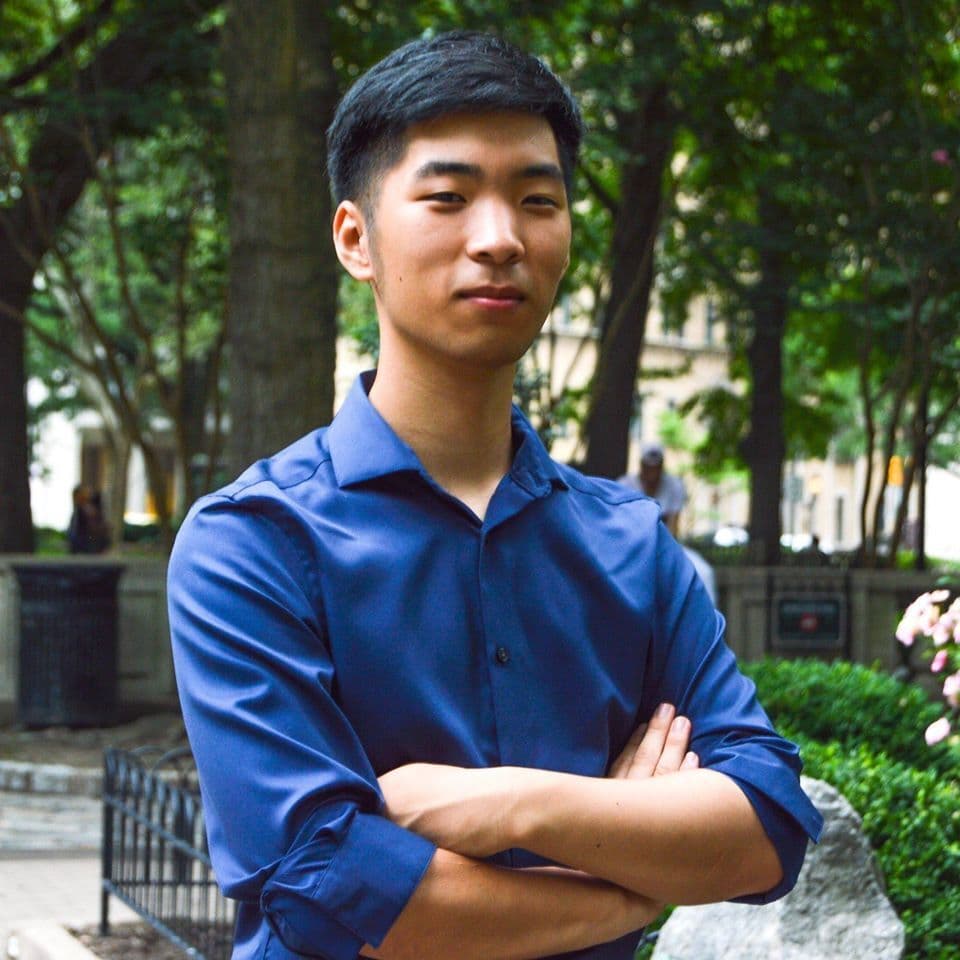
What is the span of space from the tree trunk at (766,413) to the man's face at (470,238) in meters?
17.2

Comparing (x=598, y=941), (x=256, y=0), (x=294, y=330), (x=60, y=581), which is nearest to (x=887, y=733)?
(x=294, y=330)

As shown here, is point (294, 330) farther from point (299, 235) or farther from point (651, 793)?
point (651, 793)

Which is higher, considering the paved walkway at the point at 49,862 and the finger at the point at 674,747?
the finger at the point at 674,747

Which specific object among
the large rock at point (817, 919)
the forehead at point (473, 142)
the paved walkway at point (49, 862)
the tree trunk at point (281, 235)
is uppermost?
the tree trunk at point (281, 235)

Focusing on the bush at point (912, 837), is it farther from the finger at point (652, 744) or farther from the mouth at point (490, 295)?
the mouth at point (490, 295)

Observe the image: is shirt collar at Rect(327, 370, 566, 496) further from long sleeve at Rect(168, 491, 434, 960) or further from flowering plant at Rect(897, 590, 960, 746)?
flowering plant at Rect(897, 590, 960, 746)

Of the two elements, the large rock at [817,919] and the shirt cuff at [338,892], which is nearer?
the shirt cuff at [338,892]

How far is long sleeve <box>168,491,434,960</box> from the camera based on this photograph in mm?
1961

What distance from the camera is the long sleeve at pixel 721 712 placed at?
226 cm

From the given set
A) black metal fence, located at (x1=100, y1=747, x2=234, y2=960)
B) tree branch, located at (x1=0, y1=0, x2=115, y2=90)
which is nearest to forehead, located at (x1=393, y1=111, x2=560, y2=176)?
black metal fence, located at (x1=100, y1=747, x2=234, y2=960)

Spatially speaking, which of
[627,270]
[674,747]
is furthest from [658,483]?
[674,747]

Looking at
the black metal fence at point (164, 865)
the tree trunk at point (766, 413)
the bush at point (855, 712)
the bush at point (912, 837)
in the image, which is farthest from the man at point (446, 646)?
the tree trunk at point (766, 413)

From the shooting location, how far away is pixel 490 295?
2.09m

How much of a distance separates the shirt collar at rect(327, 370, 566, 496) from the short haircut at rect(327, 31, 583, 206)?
275 millimetres
